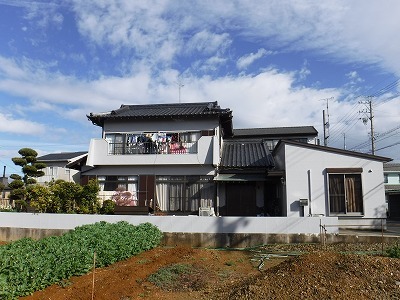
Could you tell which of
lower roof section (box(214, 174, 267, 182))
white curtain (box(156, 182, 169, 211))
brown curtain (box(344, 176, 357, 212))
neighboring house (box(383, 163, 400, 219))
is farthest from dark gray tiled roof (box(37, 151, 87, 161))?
neighboring house (box(383, 163, 400, 219))

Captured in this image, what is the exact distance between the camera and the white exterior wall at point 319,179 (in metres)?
14.5

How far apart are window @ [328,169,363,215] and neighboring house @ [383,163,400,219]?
18.1 metres

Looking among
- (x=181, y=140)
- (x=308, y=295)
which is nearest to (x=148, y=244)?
(x=308, y=295)

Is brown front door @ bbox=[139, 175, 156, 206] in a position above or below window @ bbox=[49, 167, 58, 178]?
below

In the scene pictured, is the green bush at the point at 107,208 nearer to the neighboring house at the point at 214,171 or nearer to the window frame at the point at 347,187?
the neighboring house at the point at 214,171

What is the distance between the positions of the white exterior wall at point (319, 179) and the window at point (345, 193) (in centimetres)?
22

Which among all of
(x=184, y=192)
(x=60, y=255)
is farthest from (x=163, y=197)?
(x=60, y=255)

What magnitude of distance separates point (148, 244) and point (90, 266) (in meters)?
3.41

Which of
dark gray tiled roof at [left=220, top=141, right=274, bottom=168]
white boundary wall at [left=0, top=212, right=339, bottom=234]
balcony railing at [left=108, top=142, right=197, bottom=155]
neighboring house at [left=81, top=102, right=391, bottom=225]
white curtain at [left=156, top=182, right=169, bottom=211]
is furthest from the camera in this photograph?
balcony railing at [left=108, top=142, right=197, bottom=155]

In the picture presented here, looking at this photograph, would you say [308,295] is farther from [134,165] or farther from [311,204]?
[134,165]

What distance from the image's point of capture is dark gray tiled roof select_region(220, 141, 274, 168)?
1814cm

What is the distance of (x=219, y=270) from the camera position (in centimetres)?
898

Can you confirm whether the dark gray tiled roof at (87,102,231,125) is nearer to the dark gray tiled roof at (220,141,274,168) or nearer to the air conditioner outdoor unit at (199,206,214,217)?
the dark gray tiled roof at (220,141,274,168)

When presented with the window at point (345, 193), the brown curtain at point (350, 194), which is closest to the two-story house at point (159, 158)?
the window at point (345, 193)
